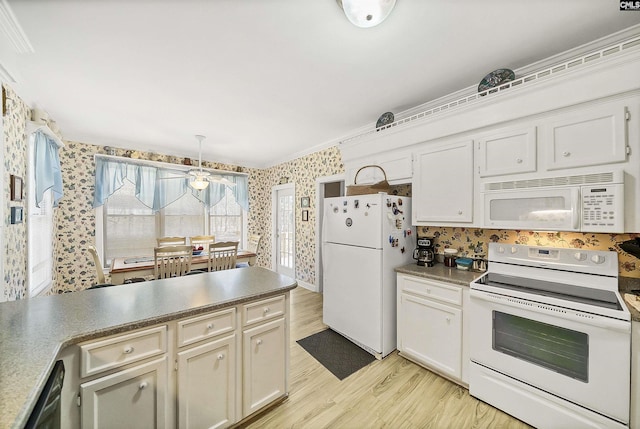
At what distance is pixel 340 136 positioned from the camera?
3.67 m

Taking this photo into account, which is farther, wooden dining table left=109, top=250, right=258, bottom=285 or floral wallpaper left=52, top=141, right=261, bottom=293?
floral wallpaper left=52, top=141, right=261, bottom=293

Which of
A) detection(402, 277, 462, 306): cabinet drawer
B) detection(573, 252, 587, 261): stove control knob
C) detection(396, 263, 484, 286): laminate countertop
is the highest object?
detection(573, 252, 587, 261): stove control knob

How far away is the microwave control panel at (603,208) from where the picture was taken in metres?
1.44

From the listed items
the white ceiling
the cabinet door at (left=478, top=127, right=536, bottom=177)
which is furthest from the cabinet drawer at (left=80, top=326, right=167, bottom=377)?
the cabinet door at (left=478, top=127, right=536, bottom=177)

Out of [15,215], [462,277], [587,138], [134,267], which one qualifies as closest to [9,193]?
[15,215]

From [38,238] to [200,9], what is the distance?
132 inches

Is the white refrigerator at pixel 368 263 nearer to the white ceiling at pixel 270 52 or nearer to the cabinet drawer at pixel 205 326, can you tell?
the white ceiling at pixel 270 52

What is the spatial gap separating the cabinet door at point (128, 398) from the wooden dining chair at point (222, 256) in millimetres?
1969

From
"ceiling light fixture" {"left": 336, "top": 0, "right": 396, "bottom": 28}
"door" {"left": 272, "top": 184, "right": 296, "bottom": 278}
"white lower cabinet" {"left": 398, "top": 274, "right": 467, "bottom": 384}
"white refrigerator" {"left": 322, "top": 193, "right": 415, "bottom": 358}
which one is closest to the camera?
"ceiling light fixture" {"left": 336, "top": 0, "right": 396, "bottom": 28}

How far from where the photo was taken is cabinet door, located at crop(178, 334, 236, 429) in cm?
132

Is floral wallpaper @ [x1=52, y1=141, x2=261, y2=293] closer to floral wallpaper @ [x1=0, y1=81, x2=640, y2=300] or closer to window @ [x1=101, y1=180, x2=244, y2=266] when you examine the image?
floral wallpaper @ [x1=0, y1=81, x2=640, y2=300]

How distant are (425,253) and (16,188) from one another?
3.82 m

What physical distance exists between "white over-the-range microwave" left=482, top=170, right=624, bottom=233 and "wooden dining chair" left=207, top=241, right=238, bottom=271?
295 cm

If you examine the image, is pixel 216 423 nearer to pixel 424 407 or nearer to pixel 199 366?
pixel 199 366
